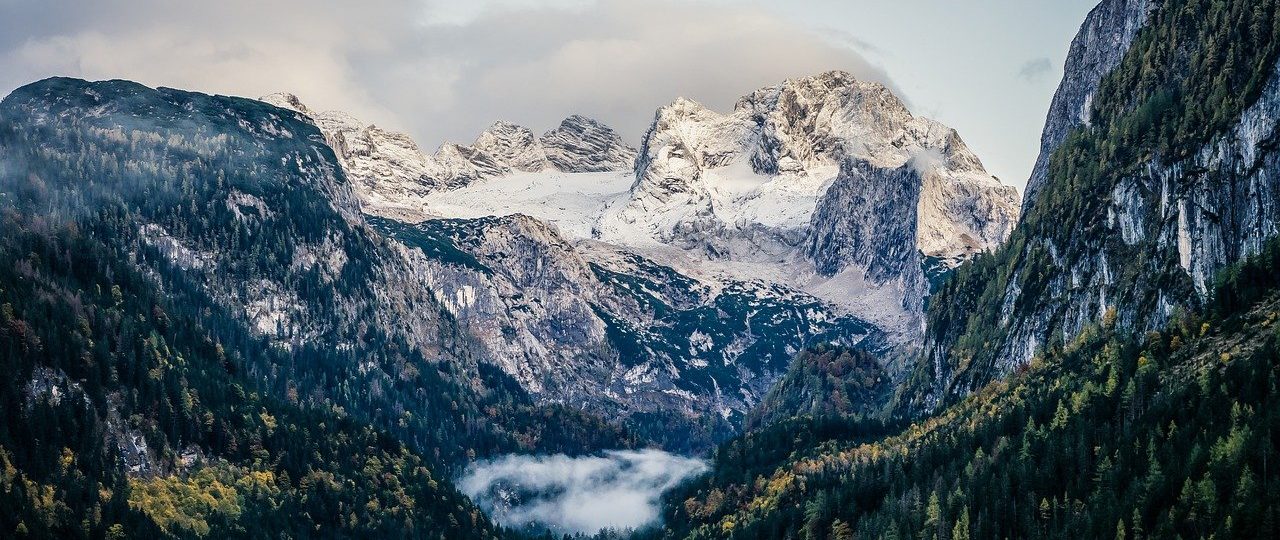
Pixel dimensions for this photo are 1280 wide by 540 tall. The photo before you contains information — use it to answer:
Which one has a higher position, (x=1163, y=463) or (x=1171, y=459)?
(x=1171, y=459)

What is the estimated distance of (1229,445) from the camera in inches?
6540

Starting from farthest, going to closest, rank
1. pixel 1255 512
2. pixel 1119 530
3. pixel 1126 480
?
pixel 1126 480
pixel 1119 530
pixel 1255 512

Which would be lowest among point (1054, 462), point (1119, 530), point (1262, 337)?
point (1119, 530)

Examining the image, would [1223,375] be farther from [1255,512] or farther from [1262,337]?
[1255,512]

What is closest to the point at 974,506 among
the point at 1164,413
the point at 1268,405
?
the point at 1164,413

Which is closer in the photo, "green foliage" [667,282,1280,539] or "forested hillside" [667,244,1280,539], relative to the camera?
"green foliage" [667,282,1280,539]

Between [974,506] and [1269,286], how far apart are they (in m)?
42.3

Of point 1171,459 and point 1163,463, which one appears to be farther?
point 1163,463

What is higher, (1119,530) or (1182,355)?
(1182,355)

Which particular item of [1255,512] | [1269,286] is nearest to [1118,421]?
[1269,286]

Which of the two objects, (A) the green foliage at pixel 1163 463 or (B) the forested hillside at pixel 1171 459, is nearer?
(A) the green foliage at pixel 1163 463

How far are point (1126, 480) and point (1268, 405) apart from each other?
653 inches

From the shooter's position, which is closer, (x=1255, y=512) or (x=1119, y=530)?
(x=1255, y=512)

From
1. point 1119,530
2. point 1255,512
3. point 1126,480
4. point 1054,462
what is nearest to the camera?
point 1255,512
